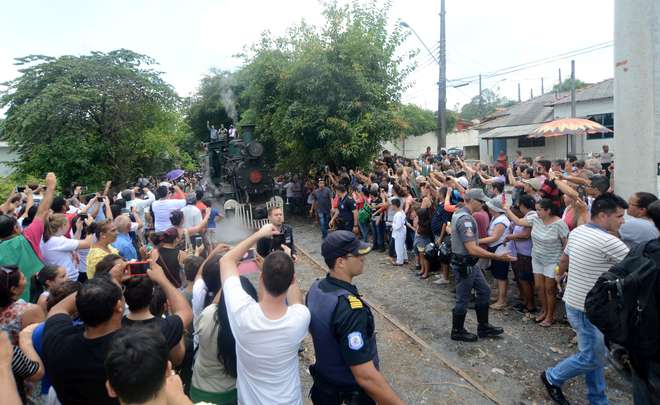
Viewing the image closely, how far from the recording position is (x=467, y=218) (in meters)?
5.02

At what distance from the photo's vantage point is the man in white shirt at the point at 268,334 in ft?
7.24

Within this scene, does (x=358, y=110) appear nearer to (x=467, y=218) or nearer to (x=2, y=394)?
(x=467, y=218)

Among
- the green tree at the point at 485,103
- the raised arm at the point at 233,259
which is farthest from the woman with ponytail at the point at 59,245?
the green tree at the point at 485,103

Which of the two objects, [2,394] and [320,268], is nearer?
[2,394]

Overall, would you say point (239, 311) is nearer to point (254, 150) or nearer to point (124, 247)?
point (124, 247)

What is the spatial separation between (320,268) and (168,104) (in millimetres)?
14802

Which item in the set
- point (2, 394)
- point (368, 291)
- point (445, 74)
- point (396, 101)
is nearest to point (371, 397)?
point (2, 394)

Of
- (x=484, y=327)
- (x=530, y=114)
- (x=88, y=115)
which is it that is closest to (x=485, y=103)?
(x=530, y=114)

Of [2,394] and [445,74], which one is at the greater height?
[445,74]

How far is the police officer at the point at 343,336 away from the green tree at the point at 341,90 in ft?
32.4

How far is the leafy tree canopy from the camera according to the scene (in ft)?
41.1

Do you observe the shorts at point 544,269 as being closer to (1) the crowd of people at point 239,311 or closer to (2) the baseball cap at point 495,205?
(1) the crowd of people at point 239,311

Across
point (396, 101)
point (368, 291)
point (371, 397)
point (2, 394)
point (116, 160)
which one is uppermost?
point (396, 101)

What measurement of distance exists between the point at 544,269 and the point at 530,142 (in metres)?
24.3
